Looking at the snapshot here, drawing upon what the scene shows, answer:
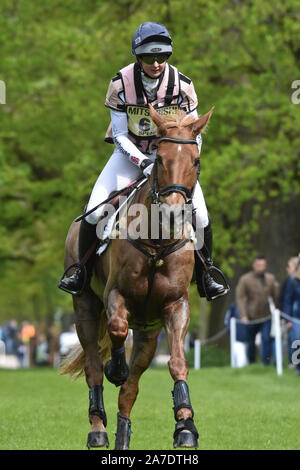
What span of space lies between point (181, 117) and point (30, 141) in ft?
75.5

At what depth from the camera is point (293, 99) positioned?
23.5 meters

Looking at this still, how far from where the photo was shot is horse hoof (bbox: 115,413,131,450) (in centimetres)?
823

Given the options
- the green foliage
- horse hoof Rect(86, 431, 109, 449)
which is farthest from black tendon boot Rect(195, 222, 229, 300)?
the green foliage

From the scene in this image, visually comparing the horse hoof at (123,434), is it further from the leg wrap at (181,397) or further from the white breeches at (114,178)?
the white breeches at (114,178)

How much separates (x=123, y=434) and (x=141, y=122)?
284cm

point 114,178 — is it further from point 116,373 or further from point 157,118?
Answer: point 116,373

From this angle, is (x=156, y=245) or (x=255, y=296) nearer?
(x=156, y=245)

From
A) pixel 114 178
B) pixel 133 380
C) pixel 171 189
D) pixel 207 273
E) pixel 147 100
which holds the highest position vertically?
pixel 147 100

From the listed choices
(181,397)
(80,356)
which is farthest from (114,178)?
(181,397)

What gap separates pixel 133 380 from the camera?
854cm

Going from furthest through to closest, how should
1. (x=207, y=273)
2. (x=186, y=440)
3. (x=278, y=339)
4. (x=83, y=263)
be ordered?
(x=278, y=339), (x=83, y=263), (x=207, y=273), (x=186, y=440)

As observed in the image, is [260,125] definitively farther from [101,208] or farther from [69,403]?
[101,208]

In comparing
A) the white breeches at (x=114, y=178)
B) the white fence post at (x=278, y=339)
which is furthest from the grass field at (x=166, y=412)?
the white breeches at (x=114, y=178)

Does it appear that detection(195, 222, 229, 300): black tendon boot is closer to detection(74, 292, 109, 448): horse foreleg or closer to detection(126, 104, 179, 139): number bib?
detection(126, 104, 179, 139): number bib
